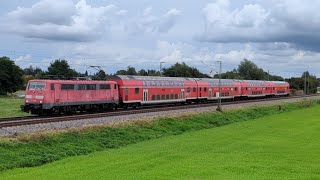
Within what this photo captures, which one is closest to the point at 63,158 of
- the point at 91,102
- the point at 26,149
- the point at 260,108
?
the point at 26,149

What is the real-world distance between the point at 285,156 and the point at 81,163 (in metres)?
8.43

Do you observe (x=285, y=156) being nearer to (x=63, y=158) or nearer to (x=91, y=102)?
(x=63, y=158)

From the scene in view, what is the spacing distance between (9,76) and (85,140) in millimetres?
91720

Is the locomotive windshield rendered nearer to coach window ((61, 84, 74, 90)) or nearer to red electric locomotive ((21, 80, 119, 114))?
red electric locomotive ((21, 80, 119, 114))

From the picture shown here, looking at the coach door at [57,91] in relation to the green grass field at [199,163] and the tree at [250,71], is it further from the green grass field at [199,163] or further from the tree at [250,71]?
the tree at [250,71]

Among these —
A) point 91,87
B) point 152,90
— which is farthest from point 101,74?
point 91,87

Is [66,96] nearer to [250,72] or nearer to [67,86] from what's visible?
[67,86]

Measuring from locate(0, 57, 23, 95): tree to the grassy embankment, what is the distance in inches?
3157

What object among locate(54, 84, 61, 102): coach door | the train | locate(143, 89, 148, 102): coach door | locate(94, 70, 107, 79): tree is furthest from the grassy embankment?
locate(94, 70, 107, 79): tree

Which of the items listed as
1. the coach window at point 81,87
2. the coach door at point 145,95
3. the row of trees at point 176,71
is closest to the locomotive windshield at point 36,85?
the coach window at point 81,87

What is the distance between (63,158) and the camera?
67.9 feet

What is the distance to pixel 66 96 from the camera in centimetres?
4022

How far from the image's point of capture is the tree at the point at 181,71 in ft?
418

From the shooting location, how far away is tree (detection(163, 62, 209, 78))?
127 metres
